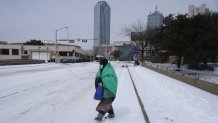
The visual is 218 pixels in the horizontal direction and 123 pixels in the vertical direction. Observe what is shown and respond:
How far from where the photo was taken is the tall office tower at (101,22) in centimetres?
18562

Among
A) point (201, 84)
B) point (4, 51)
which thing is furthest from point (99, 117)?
point (4, 51)

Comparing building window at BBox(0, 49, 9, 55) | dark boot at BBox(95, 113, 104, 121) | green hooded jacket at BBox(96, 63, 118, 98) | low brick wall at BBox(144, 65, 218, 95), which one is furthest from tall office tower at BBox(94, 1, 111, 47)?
green hooded jacket at BBox(96, 63, 118, 98)

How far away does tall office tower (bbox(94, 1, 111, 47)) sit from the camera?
18562 cm

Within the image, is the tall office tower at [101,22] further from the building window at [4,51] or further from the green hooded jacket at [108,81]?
the green hooded jacket at [108,81]

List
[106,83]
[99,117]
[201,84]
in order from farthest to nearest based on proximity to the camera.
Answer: [201,84]
[99,117]
[106,83]

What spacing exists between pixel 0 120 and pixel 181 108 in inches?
232

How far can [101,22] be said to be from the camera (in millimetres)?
193750

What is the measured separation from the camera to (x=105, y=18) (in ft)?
640

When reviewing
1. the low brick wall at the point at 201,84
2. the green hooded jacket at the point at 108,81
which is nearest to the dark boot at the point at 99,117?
the green hooded jacket at the point at 108,81

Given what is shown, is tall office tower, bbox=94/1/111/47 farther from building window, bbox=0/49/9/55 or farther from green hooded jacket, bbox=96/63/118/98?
green hooded jacket, bbox=96/63/118/98

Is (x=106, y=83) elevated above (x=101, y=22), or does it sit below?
below

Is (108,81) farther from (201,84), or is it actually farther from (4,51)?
(4,51)

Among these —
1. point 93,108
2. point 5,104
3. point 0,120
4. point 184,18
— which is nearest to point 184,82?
point 93,108

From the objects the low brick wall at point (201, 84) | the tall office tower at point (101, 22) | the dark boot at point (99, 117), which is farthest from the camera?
the tall office tower at point (101, 22)
